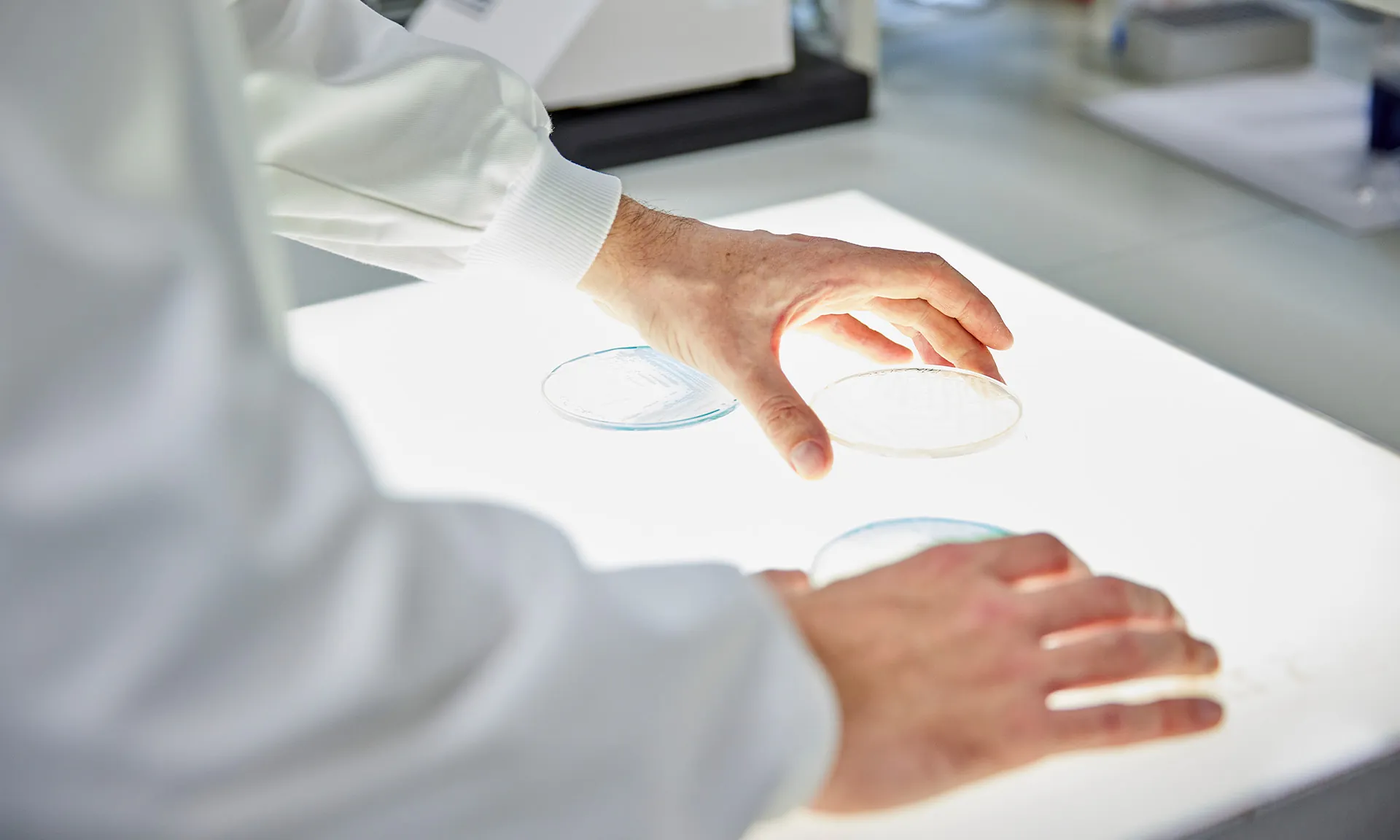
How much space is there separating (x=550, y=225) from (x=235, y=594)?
0.61m

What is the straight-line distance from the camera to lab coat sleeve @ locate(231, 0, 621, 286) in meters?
0.98

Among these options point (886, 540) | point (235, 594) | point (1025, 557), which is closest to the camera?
point (235, 594)

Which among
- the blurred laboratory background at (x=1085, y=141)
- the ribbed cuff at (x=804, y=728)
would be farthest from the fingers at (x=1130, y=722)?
the blurred laboratory background at (x=1085, y=141)

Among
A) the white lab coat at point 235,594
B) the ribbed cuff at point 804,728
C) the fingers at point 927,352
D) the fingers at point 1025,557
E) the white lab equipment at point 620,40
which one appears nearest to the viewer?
the white lab coat at point 235,594

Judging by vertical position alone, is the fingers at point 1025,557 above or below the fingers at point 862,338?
above

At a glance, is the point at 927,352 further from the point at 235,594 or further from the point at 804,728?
the point at 235,594

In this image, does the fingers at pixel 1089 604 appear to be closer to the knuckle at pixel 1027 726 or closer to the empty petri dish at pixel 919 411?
the knuckle at pixel 1027 726

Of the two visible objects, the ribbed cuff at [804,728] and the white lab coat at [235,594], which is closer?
the white lab coat at [235,594]

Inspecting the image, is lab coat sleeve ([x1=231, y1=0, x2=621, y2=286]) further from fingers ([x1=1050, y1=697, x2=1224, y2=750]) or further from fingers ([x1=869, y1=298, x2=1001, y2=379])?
fingers ([x1=1050, y1=697, x2=1224, y2=750])

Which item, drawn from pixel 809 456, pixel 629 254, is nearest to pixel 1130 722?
pixel 809 456

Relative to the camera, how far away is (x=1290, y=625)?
0.74m

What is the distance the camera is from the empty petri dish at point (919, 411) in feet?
3.04

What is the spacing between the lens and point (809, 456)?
33.4 inches

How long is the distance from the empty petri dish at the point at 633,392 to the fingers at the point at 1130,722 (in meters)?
0.42
